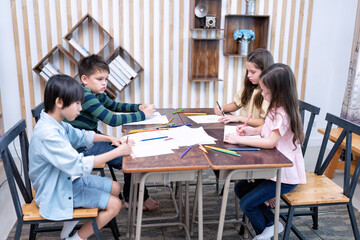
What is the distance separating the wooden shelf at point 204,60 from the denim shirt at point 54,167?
226 centimetres

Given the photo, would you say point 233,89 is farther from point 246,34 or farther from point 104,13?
point 104,13

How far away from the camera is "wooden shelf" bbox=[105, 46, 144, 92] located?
11.4ft

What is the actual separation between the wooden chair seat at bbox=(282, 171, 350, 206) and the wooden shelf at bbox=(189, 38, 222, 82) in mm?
1935

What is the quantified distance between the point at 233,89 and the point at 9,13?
98.1 inches

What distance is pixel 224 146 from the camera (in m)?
1.80

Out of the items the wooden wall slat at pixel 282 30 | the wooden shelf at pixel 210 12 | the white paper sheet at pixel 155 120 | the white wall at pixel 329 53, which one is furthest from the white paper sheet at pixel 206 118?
the white wall at pixel 329 53

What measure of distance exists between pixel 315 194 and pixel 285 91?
597mm

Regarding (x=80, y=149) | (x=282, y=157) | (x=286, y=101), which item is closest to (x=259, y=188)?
(x=282, y=157)

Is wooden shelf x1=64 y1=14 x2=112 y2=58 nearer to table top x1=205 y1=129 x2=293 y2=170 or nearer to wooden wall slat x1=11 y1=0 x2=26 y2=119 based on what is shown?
wooden wall slat x1=11 y1=0 x2=26 y2=119

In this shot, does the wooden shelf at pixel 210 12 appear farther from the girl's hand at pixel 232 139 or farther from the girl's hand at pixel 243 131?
the girl's hand at pixel 232 139

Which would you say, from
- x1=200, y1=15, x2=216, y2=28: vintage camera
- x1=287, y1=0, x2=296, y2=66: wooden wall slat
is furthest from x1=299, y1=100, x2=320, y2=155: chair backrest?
x1=287, y1=0, x2=296, y2=66: wooden wall slat

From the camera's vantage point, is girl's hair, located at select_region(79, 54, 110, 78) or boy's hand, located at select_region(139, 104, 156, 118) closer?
girl's hair, located at select_region(79, 54, 110, 78)

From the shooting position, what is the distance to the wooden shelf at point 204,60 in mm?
3666

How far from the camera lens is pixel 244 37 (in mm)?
3600
